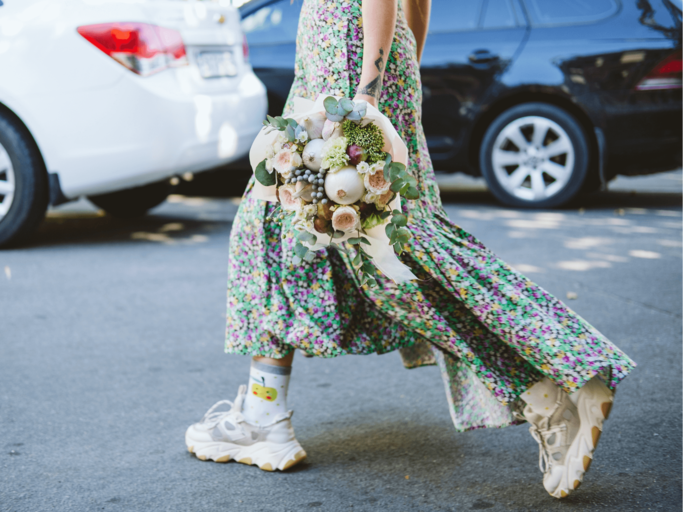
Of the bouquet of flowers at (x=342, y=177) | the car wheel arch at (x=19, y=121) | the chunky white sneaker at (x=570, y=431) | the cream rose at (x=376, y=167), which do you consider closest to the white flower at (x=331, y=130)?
the bouquet of flowers at (x=342, y=177)

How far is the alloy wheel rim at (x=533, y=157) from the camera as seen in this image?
6074 mm

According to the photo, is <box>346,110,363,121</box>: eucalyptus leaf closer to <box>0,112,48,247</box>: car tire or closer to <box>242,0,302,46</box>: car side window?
<box>0,112,48,247</box>: car tire

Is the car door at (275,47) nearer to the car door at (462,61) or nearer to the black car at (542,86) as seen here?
the black car at (542,86)

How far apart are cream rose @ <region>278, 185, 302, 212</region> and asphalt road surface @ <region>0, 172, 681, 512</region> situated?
0.78 metres

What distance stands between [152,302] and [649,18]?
13.4ft

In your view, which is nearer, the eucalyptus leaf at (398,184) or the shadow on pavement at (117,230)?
the eucalyptus leaf at (398,184)

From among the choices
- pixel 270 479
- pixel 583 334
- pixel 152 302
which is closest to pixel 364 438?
pixel 270 479

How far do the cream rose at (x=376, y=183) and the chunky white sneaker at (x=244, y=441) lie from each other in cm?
83

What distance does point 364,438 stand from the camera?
253 cm


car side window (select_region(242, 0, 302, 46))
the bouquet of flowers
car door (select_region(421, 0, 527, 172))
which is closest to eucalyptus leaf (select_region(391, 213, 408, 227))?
the bouquet of flowers

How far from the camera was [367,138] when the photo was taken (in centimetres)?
180

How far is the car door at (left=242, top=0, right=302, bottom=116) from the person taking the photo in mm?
6426

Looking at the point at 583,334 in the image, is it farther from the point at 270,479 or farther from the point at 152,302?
the point at 152,302

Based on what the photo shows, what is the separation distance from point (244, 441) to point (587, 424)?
94 centimetres
